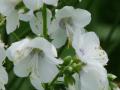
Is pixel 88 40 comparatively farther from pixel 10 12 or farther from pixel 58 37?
pixel 10 12

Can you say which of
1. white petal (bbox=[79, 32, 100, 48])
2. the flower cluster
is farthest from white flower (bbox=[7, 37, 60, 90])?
white petal (bbox=[79, 32, 100, 48])

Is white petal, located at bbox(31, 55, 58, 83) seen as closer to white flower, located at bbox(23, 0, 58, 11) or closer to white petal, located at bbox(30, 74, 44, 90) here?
white petal, located at bbox(30, 74, 44, 90)

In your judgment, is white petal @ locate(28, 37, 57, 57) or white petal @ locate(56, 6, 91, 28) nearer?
white petal @ locate(28, 37, 57, 57)

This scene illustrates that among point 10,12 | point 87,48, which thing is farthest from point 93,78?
point 10,12

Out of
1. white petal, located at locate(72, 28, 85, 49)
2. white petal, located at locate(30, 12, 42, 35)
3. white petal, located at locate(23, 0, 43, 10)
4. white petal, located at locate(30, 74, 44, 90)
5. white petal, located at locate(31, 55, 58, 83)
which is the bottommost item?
white petal, located at locate(30, 74, 44, 90)

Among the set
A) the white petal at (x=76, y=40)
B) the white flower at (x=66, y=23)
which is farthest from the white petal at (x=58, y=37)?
the white petal at (x=76, y=40)

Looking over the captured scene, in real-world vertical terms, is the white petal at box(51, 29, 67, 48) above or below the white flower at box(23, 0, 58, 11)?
below

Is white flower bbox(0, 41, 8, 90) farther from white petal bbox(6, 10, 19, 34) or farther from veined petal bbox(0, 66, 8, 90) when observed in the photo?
white petal bbox(6, 10, 19, 34)
